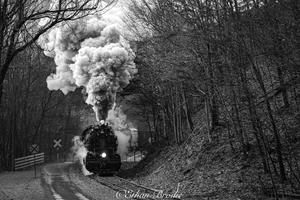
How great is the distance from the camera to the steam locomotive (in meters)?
19.7

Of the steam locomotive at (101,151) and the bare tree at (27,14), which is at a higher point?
the bare tree at (27,14)

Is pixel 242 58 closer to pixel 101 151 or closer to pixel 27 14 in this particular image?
pixel 27 14

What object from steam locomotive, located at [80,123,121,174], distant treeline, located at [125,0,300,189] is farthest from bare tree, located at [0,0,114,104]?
steam locomotive, located at [80,123,121,174]

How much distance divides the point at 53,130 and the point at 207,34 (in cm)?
4066

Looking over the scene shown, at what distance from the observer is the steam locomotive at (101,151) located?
64.7ft

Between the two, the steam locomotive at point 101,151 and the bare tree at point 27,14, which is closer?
the bare tree at point 27,14

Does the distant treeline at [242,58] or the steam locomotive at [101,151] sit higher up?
the distant treeline at [242,58]

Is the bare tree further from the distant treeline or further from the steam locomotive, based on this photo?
the steam locomotive

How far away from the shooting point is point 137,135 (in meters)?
33.4

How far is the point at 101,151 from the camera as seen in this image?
19.9 metres

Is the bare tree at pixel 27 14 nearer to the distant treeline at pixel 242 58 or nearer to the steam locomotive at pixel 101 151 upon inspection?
the distant treeline at pixel 242 58

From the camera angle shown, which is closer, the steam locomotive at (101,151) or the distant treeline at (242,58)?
the distant treeline at (242,58)

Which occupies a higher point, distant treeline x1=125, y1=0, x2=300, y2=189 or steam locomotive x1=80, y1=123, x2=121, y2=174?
distant treeline x1=125, y1=0, x2=300, y2=189

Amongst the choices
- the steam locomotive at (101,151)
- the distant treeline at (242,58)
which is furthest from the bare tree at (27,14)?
the steam locomotive at (101,151)
